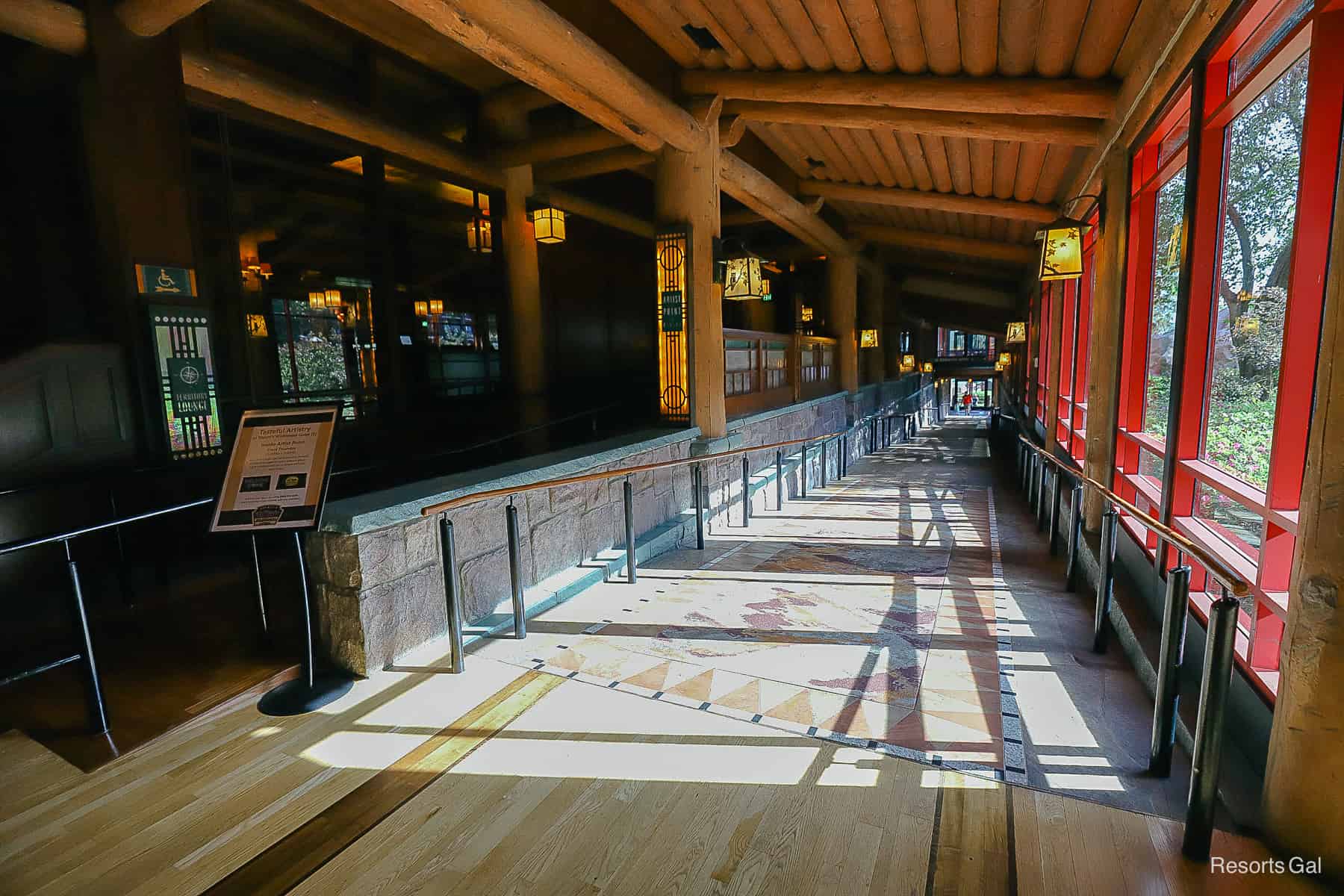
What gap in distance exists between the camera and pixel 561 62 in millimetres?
3973

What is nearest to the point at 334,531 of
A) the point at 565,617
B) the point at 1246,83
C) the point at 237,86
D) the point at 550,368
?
the point at 565,617

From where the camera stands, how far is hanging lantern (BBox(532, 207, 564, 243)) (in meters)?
6.61

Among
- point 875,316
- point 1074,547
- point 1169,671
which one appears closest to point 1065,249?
point 1074,547

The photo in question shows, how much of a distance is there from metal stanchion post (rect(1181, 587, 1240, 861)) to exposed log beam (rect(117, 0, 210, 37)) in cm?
517

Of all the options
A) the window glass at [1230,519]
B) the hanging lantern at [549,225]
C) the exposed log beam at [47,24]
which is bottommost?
the window glass at [1230,519]

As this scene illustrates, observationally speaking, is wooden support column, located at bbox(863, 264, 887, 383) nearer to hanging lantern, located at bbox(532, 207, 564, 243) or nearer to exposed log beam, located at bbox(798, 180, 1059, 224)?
exposed log beam, located at bbox(798, 180, 1059, 224)

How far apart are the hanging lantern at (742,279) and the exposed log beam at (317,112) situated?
9.40ft

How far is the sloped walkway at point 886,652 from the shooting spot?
92.0 inches

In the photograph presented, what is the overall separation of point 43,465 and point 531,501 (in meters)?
2.60

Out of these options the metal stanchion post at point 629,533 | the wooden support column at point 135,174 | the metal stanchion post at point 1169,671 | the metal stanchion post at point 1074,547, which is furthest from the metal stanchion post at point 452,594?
the metal stanchion post at point 1074,547

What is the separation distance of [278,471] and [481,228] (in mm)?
5252

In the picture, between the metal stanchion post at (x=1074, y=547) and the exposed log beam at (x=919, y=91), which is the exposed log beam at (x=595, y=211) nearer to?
the exposed log beam at (x=919, y=91)

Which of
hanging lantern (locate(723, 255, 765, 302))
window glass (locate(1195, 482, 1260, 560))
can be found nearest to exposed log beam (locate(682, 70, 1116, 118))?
hanging lantern (locate(723, 255, 765, 302))

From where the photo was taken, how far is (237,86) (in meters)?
4.43
